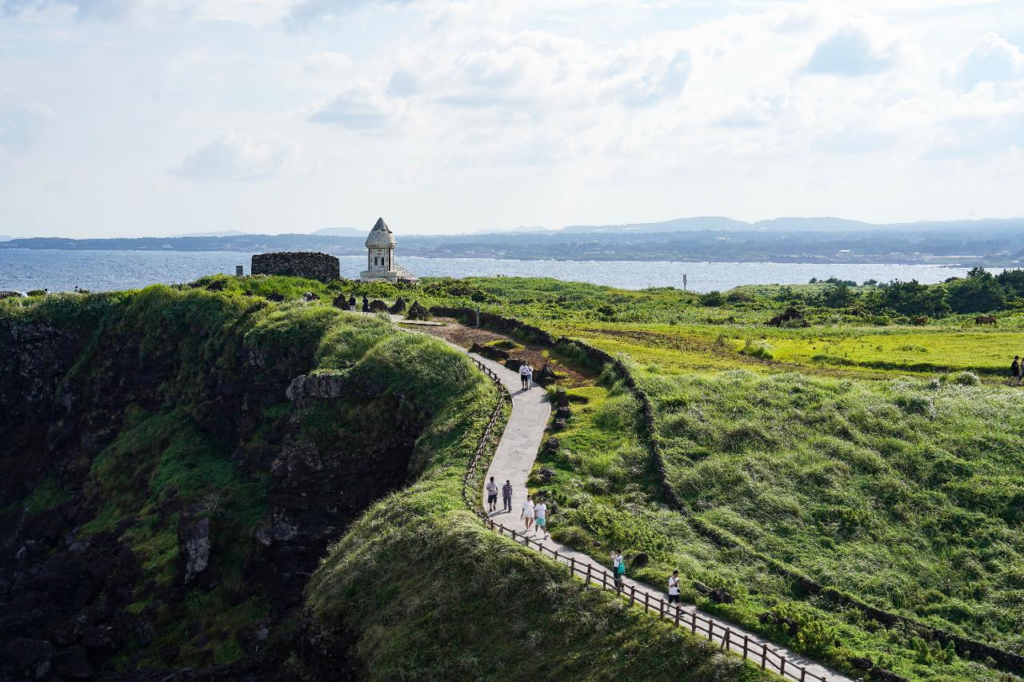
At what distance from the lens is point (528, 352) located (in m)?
57.1

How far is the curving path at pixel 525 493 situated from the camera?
990 inches

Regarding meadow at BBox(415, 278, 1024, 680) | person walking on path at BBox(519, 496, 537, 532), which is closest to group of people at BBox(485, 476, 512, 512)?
person walking on path at BBox(519, 496, 537, 532)

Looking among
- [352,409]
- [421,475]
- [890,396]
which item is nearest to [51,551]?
[352,409]

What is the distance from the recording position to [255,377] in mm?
54969

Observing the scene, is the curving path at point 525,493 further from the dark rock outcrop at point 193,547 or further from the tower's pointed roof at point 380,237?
the tower's pointed roof at point 380,237

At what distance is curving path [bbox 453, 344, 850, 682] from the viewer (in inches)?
990

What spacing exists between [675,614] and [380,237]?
245 feet

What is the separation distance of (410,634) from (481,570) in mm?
2950

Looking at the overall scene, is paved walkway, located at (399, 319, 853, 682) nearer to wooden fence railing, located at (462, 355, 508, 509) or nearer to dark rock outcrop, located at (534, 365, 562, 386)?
wooden fence railing, located at (462, 355, 508, 509)

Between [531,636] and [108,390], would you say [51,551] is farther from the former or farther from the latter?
[531,636]

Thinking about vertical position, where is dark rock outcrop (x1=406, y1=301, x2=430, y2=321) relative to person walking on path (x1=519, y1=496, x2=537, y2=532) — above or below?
above

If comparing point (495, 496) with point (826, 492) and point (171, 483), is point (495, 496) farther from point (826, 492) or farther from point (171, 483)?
point (171, 483)

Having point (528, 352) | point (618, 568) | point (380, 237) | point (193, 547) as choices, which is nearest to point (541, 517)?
point (618, 568)

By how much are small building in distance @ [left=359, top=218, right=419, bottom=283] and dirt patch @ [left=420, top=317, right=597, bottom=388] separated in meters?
27.6
